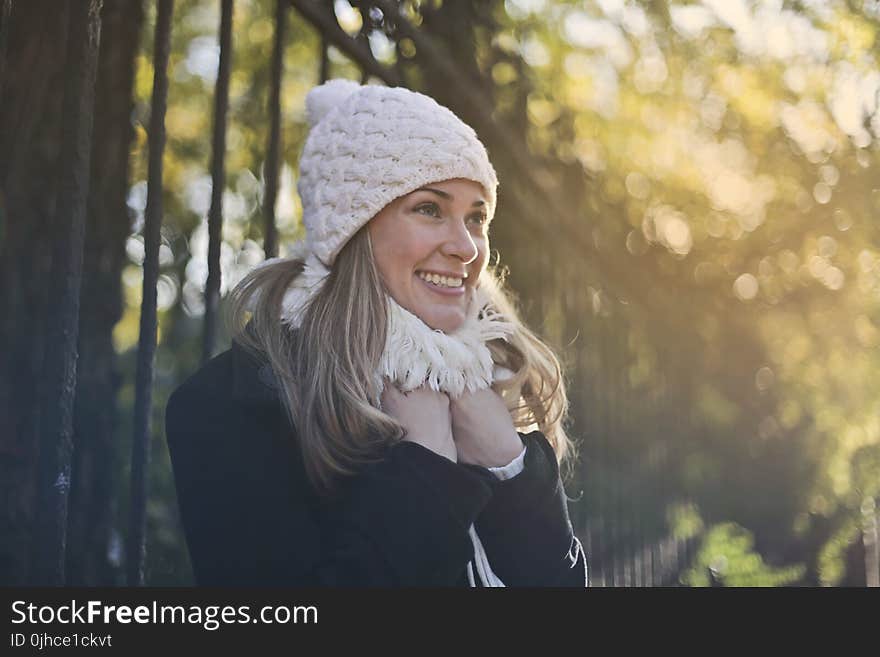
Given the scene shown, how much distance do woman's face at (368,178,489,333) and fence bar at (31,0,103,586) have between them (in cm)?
57

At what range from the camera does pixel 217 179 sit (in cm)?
199

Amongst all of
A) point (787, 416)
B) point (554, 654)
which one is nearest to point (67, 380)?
point (554, 654)

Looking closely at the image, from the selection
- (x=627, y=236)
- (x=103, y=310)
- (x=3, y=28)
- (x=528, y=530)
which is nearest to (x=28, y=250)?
(x=3, y=28)

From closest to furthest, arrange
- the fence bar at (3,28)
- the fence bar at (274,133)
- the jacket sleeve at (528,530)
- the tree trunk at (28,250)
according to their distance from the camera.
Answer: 1. the fence bar at (3,28)
2. the tree trunk at (28,250)
3. the jacket sleeve at (528,530)
4. the fence bar at (274,133)

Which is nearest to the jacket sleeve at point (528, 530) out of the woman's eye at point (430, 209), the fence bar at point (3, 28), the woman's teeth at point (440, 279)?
the woman's teeth at point (440, 279)

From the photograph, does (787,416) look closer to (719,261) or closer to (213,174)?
(719,261)

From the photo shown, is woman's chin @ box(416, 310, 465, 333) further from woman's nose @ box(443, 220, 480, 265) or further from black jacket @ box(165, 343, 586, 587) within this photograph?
black jacket @ box(165, 343, 586, 587)

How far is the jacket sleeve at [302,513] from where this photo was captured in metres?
1.53

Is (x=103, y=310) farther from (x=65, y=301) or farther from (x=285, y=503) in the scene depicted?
(x=285, y=503)

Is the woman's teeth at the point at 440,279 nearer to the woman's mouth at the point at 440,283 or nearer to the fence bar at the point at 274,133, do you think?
the woman's mouth at the point at 440,283

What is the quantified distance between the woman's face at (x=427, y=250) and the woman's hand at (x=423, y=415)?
17cm

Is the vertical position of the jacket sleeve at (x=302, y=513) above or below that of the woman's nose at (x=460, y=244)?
below

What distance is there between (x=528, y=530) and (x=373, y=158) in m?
0.81

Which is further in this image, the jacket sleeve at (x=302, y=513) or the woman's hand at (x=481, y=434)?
the woman's hand at (x=481, y=434)
